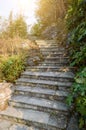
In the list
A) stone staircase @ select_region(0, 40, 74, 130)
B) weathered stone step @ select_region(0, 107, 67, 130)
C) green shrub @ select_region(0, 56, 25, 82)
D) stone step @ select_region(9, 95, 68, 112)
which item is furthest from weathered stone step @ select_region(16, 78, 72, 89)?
weathered stone step @ select_region(0, 107, 67, 130)

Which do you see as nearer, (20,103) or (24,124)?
(24,124)

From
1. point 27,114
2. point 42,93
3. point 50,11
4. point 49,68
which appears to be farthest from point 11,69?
point 50,11

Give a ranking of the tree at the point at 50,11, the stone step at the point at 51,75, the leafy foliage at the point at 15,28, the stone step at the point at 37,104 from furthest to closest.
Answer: the tree at the point at 50,11 → the leafy foliage at the point at 15,28 → the stone step at the point at 51,75 → the stone step at the point at 37,104

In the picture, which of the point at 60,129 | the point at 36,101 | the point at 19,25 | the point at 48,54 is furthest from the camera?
the point at 19,25

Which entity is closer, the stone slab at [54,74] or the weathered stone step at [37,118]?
the weathered stone step at [37,118]

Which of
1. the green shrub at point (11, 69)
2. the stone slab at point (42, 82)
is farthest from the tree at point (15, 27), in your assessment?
the stone slab at point (42, 82)

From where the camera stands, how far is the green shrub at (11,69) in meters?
4.57

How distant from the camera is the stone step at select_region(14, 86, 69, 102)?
368cm

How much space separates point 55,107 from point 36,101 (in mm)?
579

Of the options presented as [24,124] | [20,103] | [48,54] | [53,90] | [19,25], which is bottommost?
[24,124]

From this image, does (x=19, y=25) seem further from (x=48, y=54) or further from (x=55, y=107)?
(x=55, y=107)

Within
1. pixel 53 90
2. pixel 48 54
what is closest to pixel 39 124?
pixel 53 90

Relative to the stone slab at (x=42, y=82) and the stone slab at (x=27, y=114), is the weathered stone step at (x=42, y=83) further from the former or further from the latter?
the stone slab at (x=27, y=114)

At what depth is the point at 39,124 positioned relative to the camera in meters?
3.12
